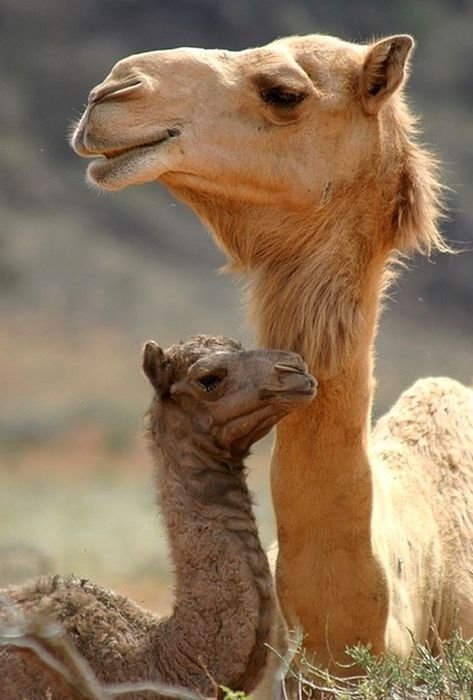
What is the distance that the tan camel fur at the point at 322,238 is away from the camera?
575 cm

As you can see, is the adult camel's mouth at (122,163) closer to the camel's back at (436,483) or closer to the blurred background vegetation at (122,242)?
the camel's back at (436,483)

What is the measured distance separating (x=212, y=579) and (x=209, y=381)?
622 millimetres

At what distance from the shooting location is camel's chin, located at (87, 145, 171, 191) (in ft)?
17.7

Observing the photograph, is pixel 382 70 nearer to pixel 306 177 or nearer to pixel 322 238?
pixel 306 177

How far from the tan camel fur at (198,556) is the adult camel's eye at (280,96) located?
0.73 meters

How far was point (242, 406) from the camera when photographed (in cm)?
564

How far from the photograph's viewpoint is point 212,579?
5.43m

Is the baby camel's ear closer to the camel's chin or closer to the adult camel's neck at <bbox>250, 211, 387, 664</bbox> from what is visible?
the adult camel's neck at <bbox>250, 211, 387, 664</bbox>

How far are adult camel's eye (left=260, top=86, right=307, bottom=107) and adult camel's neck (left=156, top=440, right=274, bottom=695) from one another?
1.04 metres

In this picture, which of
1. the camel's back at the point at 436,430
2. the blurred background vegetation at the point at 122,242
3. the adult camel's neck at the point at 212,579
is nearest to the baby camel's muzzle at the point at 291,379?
the adult camel's neck at the point at 212,579

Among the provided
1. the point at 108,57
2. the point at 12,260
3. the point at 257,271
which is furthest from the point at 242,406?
the point at 108,57

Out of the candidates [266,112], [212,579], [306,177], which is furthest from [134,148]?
[212,579]

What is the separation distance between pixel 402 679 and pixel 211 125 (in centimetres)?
169

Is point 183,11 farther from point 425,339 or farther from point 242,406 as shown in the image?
point 242,406
